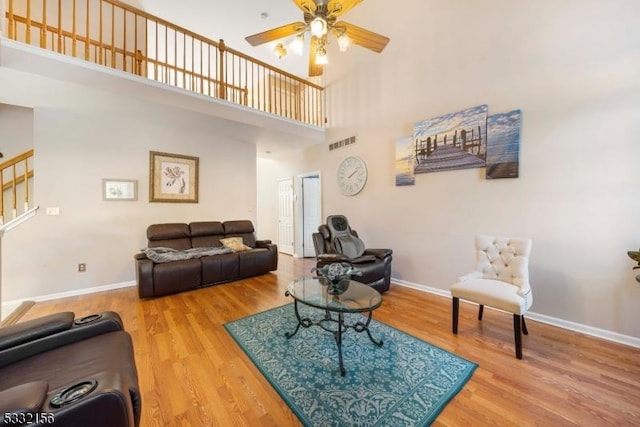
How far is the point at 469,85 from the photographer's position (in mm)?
3041

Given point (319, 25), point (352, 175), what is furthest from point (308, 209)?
point (319, 25)

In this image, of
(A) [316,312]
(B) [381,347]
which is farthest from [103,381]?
(A) [316,312]

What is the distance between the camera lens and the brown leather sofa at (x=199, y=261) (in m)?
3.27

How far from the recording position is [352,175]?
14.9 feet

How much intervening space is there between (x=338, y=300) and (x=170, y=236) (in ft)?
10.8

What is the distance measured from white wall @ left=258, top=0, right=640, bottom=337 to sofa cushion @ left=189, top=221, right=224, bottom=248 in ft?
9.92

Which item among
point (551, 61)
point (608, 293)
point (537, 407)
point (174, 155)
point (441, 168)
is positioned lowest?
point (537, 407)

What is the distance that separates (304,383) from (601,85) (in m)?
3.56

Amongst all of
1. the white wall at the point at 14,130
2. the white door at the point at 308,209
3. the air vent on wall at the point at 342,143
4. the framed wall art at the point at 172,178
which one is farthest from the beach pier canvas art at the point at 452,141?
the white wall at the point at 14,130

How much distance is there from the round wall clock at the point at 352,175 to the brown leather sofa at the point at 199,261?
1727 mm

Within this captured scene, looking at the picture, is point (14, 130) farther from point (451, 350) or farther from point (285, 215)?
point (451, 350)

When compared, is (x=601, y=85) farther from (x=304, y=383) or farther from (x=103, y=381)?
(x=103, y=381)

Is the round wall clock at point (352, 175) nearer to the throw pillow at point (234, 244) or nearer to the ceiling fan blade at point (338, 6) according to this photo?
the throw pillow at point (234, 244)

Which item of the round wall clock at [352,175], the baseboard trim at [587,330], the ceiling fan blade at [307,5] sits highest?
the ceiling fan blade at [307,5]
